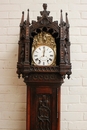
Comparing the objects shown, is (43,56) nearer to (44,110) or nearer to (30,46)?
(30,46)

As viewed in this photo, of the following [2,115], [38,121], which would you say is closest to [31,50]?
[38,121]

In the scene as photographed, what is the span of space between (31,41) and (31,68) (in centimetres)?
19

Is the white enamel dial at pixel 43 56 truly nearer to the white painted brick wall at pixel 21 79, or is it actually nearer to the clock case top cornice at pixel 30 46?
the clock case top cornice at pixel 30 46

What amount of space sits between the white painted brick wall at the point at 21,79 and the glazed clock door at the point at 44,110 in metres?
0.27

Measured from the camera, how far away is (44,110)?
129 cm

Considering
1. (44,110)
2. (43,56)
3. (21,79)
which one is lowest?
(44,110)

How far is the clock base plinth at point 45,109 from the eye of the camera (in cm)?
128

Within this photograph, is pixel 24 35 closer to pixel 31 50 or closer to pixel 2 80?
pixel 31 50

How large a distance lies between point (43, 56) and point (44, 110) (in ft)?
1.11

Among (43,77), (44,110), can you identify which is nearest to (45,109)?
(44,110)

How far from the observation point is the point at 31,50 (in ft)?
4.25

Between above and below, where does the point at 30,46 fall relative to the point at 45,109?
above

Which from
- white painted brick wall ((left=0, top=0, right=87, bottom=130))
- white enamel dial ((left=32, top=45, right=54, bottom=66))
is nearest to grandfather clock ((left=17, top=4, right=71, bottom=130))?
white enamel dial ((left=32, top=45, right=54, bottom=66))

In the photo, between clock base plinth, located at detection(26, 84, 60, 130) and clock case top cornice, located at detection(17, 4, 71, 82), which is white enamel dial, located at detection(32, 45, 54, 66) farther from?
clock base plinth, located at detection(26, 84, 60, 130)
